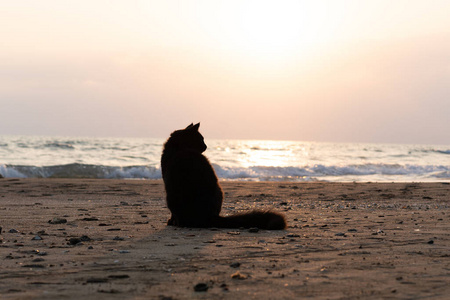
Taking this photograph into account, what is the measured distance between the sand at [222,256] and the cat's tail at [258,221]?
170mm

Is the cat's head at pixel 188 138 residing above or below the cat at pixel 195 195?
above

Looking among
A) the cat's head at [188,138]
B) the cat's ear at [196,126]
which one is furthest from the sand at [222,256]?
the cat's ear at [196,126]

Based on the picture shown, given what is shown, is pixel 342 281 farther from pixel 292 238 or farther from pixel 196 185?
pixel 196 185

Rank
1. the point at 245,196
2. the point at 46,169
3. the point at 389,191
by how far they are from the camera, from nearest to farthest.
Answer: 1. the point at 245,196
2. the point at 389,191
3. the point at 46,169

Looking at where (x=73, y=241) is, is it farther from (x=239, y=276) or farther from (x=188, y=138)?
(x=188, y=138)

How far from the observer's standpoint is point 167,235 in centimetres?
546

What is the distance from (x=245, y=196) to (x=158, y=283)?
314 inches

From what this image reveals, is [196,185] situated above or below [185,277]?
above

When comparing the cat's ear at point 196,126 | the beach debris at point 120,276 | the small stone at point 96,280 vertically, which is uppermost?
the cat's ear at point 196,126

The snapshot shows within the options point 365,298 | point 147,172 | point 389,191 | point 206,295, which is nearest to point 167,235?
point 206,295

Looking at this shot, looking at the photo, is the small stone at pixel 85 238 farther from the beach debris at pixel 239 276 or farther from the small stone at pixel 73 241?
the beach debris at pixel 239 276

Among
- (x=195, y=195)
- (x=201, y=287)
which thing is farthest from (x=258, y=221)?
(x=201, y=287)

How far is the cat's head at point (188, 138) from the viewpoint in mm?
6773

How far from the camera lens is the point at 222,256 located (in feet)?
14.1
